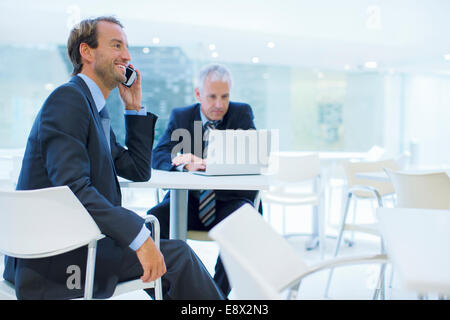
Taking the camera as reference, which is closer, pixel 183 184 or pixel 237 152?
pixel 183 184

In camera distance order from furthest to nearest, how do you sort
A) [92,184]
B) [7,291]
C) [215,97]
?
[215,97], [92,184], [7,291]

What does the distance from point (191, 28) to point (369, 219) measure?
3.35 meters

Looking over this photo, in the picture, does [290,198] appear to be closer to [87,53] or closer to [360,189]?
[360,189]

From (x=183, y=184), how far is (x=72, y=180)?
512 millimetres

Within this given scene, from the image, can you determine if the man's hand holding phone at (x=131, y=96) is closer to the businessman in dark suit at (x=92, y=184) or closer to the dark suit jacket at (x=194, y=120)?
the businessman in dark suit at (x=92, y=184)

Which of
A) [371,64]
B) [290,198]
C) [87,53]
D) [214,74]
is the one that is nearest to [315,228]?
[290,198]

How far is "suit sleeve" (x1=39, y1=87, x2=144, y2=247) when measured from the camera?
1.30 metres

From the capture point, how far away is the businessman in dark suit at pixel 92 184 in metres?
1.30

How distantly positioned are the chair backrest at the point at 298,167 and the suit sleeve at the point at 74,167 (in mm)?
2471

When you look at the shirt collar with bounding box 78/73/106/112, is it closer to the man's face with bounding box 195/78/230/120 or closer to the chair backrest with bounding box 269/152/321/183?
the man's face with bounding box 195/78/230/120

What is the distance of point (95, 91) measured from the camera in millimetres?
1605

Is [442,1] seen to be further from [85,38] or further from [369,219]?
[85,38]

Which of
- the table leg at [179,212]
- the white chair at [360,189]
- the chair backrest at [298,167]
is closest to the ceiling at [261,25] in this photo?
the chair backrest at [298,167]

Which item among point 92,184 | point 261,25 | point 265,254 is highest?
point 261,25
